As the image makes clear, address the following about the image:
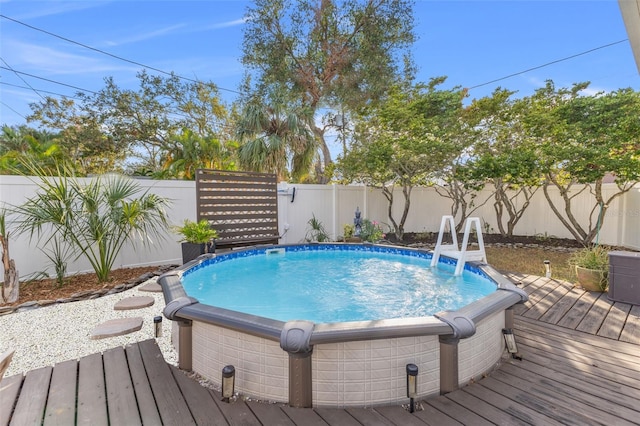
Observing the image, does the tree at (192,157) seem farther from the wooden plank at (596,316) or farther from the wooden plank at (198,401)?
the wooden plank at (596,316)

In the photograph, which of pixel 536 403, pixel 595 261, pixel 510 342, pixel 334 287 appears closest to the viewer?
pixel 536 403

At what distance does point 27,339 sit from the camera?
2.98 m

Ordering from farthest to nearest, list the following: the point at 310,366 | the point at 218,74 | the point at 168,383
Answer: the point at 218,74, the point at 168,383, the point at 310,366

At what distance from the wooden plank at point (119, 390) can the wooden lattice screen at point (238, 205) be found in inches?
160

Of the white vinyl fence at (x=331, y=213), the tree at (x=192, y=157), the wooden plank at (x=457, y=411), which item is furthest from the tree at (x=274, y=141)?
the wooden plank at (x=457, y=411)

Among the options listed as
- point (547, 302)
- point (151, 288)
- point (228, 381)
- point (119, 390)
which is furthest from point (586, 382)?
point (151, 288)

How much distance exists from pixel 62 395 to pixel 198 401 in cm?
92

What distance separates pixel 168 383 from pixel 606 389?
303cm

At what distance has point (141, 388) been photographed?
213 cm

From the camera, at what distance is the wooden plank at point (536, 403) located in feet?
5.98

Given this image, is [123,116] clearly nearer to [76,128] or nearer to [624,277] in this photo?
[76,128]

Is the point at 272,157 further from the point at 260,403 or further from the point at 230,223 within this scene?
the point at 260,403

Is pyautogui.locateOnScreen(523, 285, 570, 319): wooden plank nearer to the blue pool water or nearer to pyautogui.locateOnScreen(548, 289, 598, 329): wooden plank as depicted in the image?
pyautogui.locateOnScreen(548, 289, 598, 329): wooden plank

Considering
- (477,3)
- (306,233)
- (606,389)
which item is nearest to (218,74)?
(306,233)
